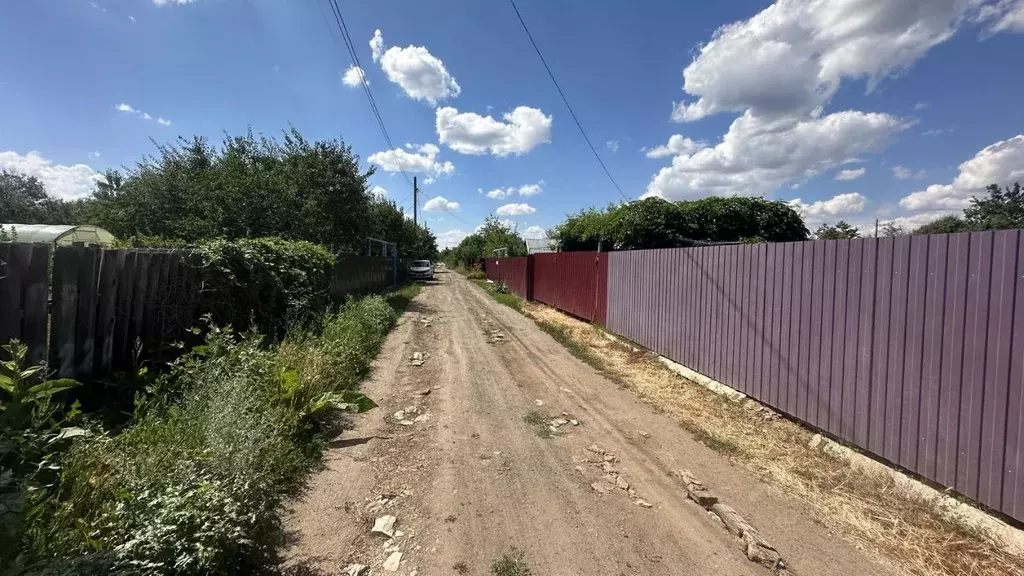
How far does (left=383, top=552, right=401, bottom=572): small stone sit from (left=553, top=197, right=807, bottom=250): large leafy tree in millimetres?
14378

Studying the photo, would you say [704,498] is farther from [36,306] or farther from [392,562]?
[36,306]

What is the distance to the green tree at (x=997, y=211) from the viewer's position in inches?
723

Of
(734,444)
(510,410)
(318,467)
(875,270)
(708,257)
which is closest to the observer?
(318,467)

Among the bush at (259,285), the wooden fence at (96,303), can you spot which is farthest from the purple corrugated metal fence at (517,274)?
the wooden fence at (96,303)

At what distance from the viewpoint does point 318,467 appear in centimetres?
345

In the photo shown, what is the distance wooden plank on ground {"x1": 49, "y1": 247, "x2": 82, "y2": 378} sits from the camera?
3346 mm

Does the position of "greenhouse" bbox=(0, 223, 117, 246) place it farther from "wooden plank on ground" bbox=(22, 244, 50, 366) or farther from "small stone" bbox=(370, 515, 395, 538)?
"small stone" bbox=(370, 515, 395, 538)

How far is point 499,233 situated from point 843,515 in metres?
46.0

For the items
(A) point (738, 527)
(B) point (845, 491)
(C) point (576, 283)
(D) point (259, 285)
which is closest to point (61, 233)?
(D) point (259, 285)

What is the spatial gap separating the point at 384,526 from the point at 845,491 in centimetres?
340

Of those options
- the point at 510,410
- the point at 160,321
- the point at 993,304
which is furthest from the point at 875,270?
the point at 160,321

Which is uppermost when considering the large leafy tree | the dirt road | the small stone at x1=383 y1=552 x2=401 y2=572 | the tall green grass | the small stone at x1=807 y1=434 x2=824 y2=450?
the large leafy tree

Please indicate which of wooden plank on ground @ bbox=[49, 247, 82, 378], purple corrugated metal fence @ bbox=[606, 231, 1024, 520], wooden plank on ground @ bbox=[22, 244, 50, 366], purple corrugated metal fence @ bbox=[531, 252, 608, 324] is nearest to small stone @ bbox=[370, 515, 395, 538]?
wooden plank on ground @ bbox=[22, 244, 50, 366]

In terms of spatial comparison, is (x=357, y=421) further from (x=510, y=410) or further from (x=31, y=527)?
(x=31, y=527)
